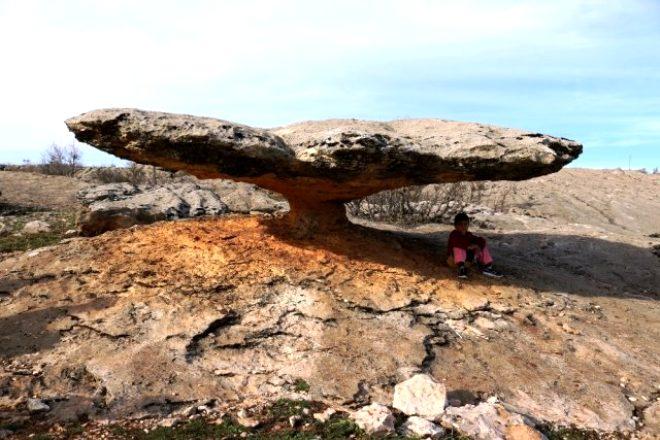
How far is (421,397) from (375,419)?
0.45m

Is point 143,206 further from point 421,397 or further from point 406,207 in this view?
point 421,397

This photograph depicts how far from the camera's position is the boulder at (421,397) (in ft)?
13.0

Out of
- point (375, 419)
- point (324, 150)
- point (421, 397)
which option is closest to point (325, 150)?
point (324, 150)

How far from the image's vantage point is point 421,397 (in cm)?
403

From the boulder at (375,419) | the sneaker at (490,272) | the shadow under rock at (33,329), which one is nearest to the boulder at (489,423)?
the boulder at (375,419)

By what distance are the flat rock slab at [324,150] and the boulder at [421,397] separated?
83.1 inches

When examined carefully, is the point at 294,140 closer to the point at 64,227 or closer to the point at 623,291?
the point at 623,291

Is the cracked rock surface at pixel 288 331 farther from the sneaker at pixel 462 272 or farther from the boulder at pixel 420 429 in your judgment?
the boulder at pixel 420 429

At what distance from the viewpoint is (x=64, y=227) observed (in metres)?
9.84

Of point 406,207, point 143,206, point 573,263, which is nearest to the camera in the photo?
point 573,263

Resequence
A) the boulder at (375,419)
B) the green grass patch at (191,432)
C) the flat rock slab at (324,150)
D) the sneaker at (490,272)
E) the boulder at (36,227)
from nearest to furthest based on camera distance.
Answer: the green grass patch at (191,432)
the boulder at (375,419)
the flat rock slab at (324,150)
the sneaker at (490,272)
the boulder at (36,227)

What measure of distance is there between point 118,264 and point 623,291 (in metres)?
5.86

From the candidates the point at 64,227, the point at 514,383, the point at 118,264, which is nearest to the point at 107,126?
the point at 118,264

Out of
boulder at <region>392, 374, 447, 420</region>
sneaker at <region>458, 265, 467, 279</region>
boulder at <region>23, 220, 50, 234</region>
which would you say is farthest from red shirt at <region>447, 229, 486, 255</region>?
boulder at <region>23, 220, 50, 234</region>
